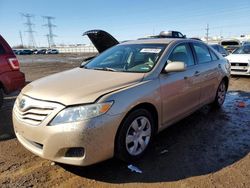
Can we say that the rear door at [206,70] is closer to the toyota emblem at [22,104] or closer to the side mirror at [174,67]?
the side mirror at [174,67]

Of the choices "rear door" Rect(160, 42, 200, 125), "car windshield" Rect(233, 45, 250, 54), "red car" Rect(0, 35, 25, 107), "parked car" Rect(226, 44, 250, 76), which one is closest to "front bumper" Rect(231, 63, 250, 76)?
"parked car" Rect(226, 44, 250, 76)

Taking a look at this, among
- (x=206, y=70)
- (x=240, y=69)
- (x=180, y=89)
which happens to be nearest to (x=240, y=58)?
(x=240, y=69)

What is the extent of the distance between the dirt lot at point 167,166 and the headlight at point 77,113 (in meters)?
0.78

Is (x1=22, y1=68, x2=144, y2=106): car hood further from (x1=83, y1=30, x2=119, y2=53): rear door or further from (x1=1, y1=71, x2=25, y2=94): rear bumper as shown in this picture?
(x1=83, y1=30, x2=119, y2=53): rear door

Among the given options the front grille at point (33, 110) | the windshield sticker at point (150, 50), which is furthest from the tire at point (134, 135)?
the windshield sticker at point (150, 50)

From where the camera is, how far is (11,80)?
20.0ft

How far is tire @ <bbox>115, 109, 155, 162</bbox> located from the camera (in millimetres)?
3363

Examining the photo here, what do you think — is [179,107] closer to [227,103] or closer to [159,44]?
[159,44]

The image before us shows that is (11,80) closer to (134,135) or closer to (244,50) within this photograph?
(134,135)

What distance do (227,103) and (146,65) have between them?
11.7ft

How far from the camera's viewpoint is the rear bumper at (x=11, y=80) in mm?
5992

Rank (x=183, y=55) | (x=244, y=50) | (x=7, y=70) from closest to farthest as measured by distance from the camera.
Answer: (x=183, y=55), (x=7, y=70), (x=244, y=50)

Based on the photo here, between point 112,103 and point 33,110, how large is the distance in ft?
3.13

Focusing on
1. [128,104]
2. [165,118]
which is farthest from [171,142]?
[128,104]
